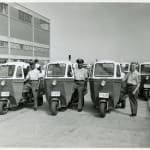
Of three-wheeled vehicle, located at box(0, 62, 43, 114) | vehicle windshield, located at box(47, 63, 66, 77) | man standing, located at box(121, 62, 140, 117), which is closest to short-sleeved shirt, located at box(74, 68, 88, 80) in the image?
vehicle windshield, located at box(47, 63, 66, 77)

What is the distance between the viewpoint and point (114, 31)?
25.2 feet

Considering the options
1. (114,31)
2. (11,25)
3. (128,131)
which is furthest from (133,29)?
(11,25)

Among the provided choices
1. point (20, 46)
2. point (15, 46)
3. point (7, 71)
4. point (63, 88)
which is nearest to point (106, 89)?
point (63, 88)

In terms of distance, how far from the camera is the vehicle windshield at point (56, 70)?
1118 cm

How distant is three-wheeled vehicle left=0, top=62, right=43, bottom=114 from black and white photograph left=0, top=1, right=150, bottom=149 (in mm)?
33

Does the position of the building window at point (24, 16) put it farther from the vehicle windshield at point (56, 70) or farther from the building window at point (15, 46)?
the vehicle windshield at point (56, 70)

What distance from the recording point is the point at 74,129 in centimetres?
838

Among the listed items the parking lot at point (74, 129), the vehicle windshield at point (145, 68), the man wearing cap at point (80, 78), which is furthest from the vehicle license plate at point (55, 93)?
the vehicle windshield at point (145, 68)

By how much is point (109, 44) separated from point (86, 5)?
1.09 m

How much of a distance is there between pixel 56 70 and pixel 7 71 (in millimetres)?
1774

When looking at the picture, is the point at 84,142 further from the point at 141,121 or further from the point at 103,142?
the point at 141,121

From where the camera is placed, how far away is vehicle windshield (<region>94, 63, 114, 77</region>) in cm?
1079

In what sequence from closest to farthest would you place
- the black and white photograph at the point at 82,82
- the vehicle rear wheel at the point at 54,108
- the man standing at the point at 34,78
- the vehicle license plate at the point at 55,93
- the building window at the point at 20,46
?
1. the black and white photograph at the point at 82,82
2. the vehicle rear wheel at the point at 54,108
3. the vehicle license plate at the point at 55,93
4. the man standing at the point at 34,78
5. the building window at the point at 20,46

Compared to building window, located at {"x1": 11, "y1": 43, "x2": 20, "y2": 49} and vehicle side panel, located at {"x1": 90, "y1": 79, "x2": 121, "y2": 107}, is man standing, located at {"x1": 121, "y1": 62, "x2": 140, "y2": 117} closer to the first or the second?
vehicle side panel, located at {"x1": 90, "y1": 79, "x2": 121, "y2": 107}
